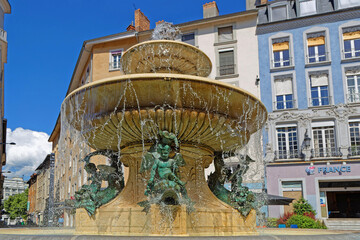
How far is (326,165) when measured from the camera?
81.6 ft

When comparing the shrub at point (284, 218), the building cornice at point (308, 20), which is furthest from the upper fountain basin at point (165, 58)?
the building cornice at point (308, 20)

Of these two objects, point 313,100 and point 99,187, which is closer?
point 99,187

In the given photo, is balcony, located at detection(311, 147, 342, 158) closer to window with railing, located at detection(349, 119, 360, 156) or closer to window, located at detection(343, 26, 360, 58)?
window with railing, located at detection(349, 119, 360, 156)

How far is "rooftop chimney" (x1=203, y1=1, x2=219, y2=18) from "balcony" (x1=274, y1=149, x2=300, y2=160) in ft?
40.0

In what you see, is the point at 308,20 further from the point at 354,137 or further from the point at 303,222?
the point at 303,222

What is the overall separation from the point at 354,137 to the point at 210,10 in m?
14.4

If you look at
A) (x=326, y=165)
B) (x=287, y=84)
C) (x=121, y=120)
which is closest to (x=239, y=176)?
(x=121, y=120)

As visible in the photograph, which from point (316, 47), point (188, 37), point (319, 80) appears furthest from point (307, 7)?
point (188, 37)

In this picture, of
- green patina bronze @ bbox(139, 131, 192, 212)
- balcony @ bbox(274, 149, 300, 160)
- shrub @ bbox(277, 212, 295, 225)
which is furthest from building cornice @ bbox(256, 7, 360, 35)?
green patina bronze @ bbox(139, 131, 192, 212)

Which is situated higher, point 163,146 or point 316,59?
point 316,59

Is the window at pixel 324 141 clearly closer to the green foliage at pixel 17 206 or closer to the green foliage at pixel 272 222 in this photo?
the green foliage at pixel 272 222

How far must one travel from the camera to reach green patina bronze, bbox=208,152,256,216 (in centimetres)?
747

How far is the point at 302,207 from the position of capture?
23766mm

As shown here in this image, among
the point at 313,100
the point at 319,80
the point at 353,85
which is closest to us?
the point at 353,85
